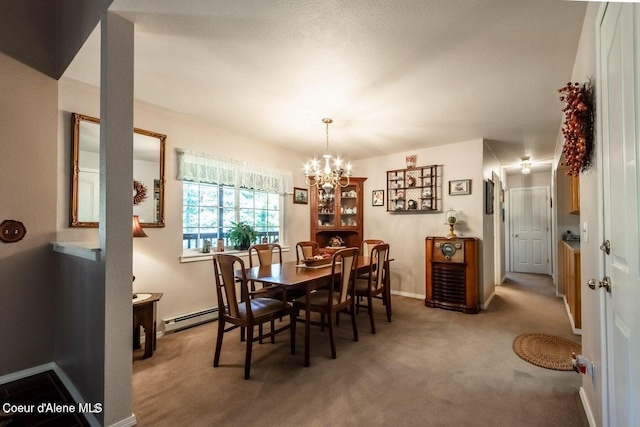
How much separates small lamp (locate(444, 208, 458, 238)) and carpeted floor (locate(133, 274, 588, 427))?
1.36m

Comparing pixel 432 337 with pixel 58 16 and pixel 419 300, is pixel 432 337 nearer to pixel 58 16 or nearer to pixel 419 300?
pixel 419 300

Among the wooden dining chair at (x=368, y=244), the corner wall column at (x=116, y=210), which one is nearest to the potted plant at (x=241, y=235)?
the wooden dining chair at (x=368, y=244)

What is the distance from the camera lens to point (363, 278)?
3.75 m

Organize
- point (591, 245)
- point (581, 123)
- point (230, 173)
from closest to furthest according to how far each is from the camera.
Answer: point (581, 123) < point (591, 245) < point (230, 173)

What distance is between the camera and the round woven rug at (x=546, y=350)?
250 cm

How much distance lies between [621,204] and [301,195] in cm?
422

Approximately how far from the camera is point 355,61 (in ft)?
7.21

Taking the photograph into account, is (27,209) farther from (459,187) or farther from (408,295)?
(459,187)

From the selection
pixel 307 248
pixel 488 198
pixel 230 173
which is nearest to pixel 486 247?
pixel 488 198

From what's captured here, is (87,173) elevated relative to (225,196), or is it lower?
elevated

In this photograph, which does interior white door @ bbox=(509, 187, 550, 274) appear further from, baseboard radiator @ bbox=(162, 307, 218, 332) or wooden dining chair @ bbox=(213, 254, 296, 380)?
baseboard radiator @ bbox=(162, 307, 218, 332)

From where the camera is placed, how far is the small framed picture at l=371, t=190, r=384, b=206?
16.7ft

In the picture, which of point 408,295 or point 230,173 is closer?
point 230,173

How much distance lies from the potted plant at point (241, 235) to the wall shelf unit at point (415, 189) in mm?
2396
